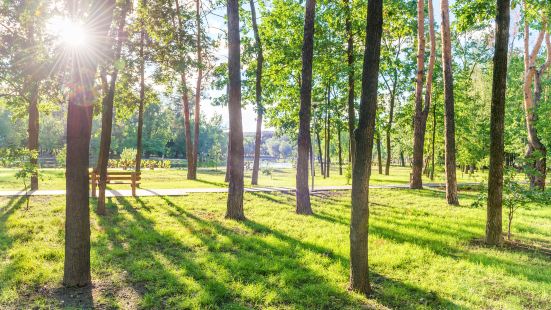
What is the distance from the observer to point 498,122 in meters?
7.57

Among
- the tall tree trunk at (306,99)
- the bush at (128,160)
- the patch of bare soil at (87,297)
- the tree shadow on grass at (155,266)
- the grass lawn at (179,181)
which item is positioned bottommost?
the patch of bare soil at (87,297)

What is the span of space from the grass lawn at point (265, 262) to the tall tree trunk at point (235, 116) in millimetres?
648

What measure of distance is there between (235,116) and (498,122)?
666cm

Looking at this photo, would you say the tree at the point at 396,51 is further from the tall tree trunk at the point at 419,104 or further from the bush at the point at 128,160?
the bush at the point at 128,160

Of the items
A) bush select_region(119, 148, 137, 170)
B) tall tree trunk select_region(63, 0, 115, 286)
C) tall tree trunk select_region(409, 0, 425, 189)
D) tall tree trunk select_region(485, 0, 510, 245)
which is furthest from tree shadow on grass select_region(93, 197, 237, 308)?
bush select_region(119, 148, 137, 170)

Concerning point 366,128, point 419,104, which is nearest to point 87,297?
point 366,128

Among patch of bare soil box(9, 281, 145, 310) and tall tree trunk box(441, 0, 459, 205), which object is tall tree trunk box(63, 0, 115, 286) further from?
tall tree trunk box(441, 0, 459, 205)

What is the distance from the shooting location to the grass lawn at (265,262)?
4934 mm

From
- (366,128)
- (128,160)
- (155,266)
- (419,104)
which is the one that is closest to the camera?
(366,128)

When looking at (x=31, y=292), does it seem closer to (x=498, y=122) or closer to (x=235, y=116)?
(x=235, y=116)

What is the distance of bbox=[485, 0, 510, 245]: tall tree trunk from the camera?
743 cm

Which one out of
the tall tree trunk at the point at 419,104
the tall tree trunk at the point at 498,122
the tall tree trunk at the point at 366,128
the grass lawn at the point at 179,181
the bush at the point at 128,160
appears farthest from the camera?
the bush at the point at 128,160

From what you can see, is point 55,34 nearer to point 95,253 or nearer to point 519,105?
point 95,253

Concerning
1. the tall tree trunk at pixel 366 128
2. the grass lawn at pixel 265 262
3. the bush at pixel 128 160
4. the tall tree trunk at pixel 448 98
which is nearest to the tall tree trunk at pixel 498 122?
the grass lawn at pixel 265 262
